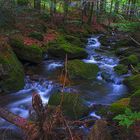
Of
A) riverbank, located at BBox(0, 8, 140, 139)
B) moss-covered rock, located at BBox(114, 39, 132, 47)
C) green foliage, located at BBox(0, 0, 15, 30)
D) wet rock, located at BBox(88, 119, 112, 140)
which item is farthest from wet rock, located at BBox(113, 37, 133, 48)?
wet rock, located at BBox(88, 119, 112, 140)

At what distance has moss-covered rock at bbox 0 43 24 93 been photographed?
9688mm

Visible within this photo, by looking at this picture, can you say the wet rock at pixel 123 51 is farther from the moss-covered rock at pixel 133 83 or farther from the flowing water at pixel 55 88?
the moss-covered rock at pixel 133 83

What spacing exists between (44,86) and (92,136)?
5496 mm

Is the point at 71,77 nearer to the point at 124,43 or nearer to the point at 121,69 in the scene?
the point at 121,69

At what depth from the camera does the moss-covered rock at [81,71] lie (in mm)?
11758

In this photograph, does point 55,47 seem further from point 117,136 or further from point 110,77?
point 117,136

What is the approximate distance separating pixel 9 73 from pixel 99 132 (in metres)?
5.39

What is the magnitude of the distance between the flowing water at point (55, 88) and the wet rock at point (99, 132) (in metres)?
2.32

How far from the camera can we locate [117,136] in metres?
5.63

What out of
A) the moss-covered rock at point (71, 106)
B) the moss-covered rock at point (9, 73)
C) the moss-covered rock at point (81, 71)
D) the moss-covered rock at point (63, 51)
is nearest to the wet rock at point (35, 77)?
the moss-covered rock at point (9, 73)

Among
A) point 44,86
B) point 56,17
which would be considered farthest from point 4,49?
point 56,17

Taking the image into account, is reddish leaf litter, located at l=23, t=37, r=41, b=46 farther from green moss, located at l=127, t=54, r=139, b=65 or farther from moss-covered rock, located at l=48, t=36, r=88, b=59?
green moss, located at l=127, t=54, r=139, b=65

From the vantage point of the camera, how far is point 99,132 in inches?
207

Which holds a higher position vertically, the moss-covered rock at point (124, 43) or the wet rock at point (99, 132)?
the wet rock at point (99, 132)
